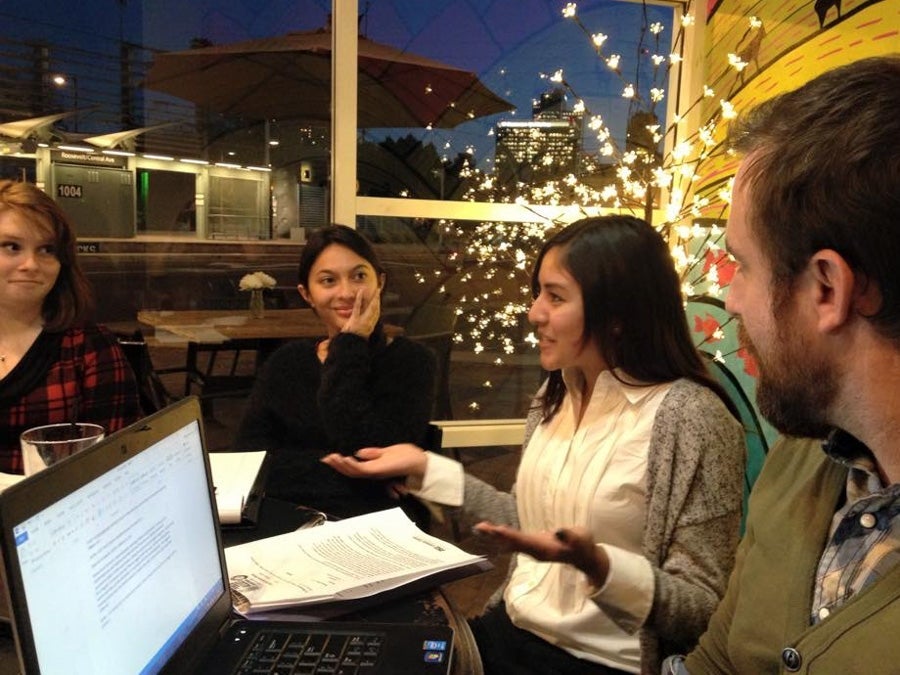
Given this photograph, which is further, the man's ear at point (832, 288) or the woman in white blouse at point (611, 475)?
the woman in white blouse at point (611, 475)

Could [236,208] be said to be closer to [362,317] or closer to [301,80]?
[301,80]

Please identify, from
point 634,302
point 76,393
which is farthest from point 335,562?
point 76,393

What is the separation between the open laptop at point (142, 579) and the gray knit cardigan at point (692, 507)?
1.71 ft

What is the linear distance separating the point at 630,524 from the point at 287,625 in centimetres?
72

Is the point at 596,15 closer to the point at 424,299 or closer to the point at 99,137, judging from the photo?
the point at 424,299

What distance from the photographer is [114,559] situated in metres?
0.76

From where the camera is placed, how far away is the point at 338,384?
2.03m

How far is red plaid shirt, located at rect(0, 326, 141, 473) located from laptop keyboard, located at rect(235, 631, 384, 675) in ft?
4.03

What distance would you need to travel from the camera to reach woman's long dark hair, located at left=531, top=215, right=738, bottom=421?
1516 millimetres

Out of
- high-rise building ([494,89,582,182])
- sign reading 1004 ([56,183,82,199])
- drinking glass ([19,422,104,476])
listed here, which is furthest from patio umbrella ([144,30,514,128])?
drinking glass ([19,422,104,476])

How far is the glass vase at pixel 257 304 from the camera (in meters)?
3.41

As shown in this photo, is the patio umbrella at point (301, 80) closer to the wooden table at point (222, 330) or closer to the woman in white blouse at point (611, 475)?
the wooden table at point (222, 330)

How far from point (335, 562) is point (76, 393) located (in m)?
1.22

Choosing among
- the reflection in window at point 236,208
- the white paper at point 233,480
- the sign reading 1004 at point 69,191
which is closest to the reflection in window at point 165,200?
the reflection in window at point 236,208
